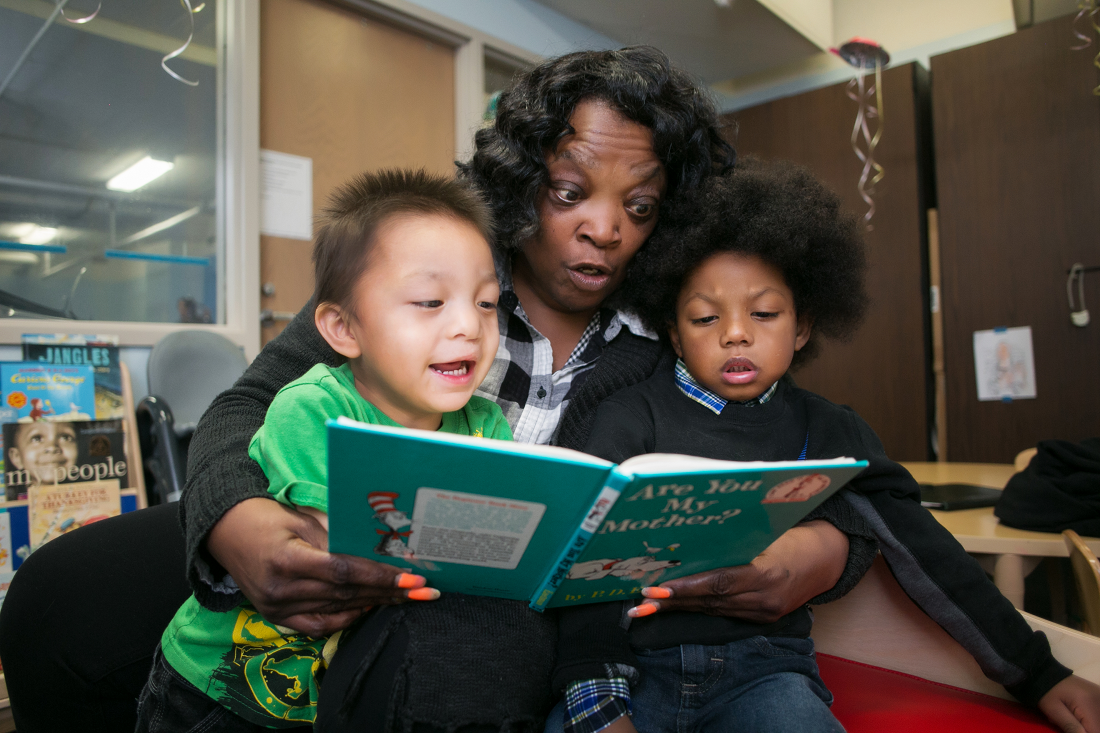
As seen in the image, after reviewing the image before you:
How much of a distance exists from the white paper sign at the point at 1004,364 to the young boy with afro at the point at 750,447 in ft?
7.92

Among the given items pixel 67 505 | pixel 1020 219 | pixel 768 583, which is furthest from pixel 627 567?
pixel 1020 219

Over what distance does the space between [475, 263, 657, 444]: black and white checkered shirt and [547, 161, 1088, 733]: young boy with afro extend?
0.11 meters

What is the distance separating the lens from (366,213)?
0.97m

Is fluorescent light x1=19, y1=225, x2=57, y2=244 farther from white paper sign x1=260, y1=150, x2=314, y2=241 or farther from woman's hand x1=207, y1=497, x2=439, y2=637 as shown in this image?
woman's hand x1=207, y1=497, x2=439, y2=637

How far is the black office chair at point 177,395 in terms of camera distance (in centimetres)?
210

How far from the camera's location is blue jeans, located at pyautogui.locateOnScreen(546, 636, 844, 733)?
34.9 inches

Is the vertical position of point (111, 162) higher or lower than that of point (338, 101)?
lower

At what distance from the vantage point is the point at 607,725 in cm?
81

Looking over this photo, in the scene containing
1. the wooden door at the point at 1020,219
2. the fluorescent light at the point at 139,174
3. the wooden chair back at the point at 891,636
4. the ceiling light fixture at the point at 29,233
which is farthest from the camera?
the wooden door at the point at 1020,219

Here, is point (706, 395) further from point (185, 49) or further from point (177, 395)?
point (185, 49)

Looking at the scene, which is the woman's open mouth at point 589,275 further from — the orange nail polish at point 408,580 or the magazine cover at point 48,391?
the magazine cover at point 48,391

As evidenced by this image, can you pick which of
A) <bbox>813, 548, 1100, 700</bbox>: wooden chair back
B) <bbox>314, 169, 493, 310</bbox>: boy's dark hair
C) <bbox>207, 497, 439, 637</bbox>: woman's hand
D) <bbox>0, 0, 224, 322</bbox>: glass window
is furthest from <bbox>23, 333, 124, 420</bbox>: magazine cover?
<bbox>813, 548, 1100, 700</bbox>: wooden chair back

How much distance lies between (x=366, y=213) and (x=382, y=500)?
0.49 metres

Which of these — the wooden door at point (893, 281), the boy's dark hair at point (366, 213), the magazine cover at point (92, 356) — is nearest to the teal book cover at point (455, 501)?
the boy's dark hair at point (366, 213)
